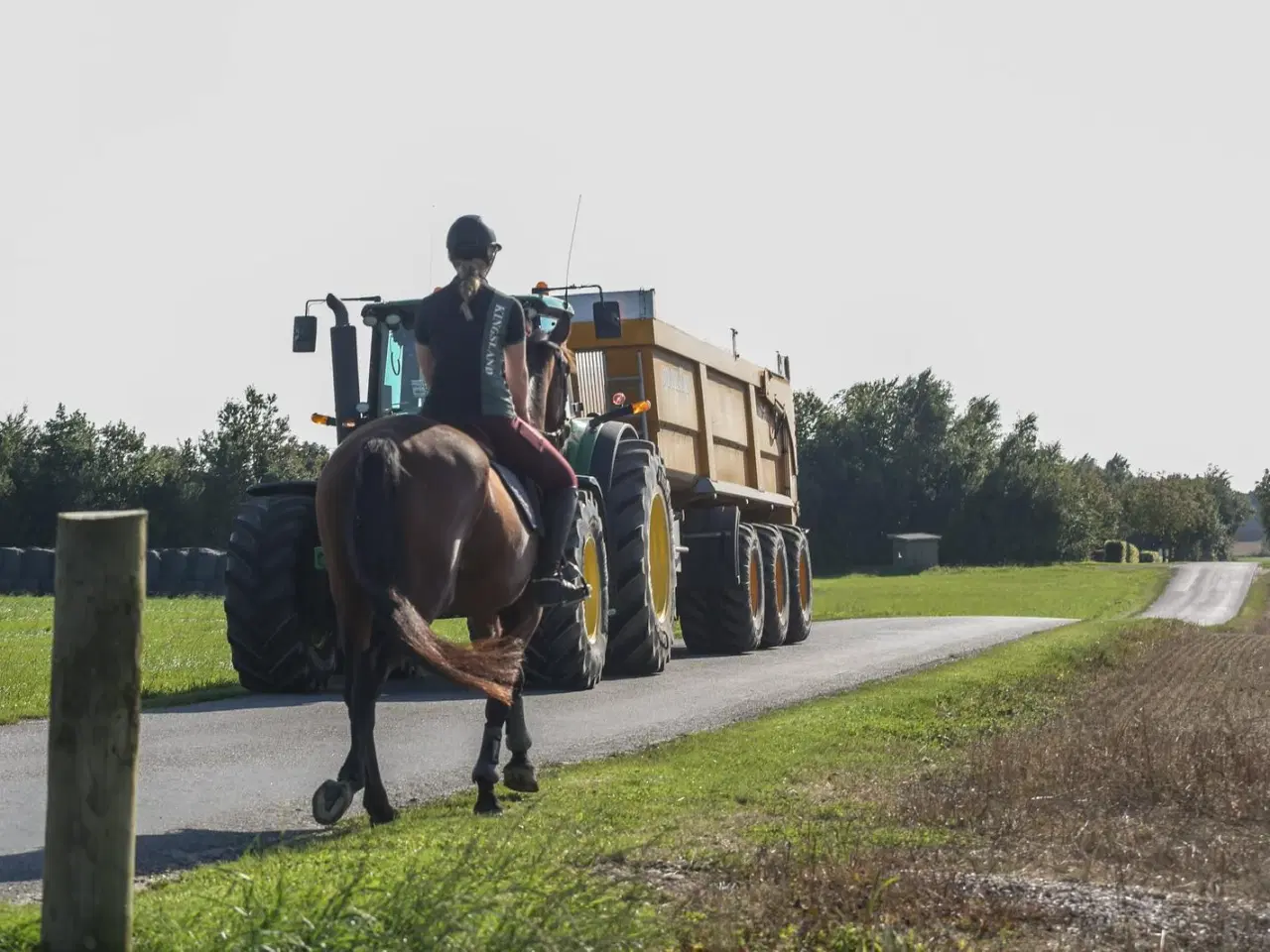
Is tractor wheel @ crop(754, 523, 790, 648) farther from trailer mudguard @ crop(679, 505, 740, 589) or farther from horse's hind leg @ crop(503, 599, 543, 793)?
horse's hind leg @ crop(503, 599, 543, 793)

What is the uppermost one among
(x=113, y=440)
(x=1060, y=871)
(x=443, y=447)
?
(x=113, y=440)

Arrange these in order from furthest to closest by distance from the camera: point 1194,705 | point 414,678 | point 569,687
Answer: point 414,678, point 569,687, point 1194,705

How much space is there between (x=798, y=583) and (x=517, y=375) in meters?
15.9

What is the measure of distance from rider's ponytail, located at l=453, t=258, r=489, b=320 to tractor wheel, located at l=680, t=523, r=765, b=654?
11.8 metres

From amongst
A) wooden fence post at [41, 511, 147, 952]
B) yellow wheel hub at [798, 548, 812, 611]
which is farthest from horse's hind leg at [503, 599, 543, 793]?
yellow wheel hub at [798, 548, 812, 611]

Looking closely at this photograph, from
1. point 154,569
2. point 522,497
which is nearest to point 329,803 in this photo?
point 522,497

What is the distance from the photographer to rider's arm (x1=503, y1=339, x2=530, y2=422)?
7918 millimetres

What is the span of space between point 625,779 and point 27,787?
107 inches

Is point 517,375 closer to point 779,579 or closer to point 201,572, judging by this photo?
point 779,579

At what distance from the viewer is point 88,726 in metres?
3.79

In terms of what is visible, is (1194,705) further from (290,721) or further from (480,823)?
(480,823)

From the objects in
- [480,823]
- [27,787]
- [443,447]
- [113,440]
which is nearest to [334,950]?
[480,823]

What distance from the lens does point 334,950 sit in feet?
13.4

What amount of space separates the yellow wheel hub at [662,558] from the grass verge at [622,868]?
22.1 ft
